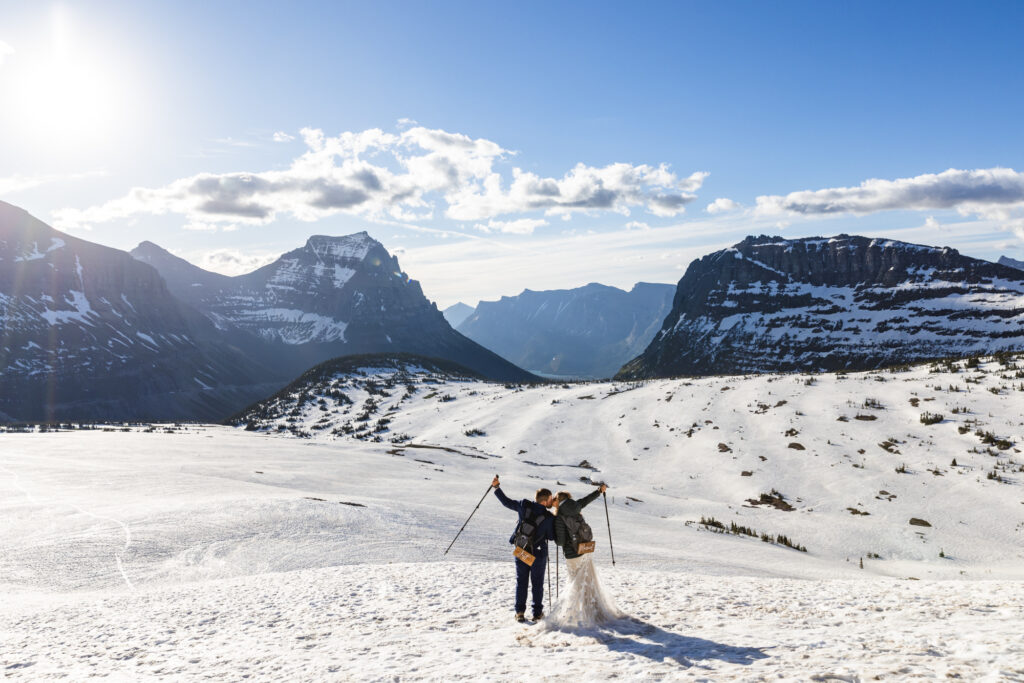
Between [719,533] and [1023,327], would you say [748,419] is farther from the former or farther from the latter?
[1023,327]

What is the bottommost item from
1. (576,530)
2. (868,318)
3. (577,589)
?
(577,589)

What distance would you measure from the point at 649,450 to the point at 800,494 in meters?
10.1

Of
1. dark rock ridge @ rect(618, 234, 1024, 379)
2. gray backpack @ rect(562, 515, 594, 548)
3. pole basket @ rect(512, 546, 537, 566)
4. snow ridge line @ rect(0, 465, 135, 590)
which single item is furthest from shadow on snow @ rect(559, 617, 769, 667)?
dark rock ridge @ rect(618, 234, 1024, 379)

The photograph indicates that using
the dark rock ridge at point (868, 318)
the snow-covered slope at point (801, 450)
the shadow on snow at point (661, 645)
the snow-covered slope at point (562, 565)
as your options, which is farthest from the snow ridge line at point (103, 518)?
the dark rock ridge at point (868, 318)

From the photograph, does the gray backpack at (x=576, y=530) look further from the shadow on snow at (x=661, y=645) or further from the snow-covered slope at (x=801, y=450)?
the snow-covered slope at (x=801, y=450)

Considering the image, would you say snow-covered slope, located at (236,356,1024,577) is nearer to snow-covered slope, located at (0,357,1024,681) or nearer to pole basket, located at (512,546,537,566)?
snow-covered slope, located at (0,357,1024,681)

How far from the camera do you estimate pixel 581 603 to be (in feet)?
28.7

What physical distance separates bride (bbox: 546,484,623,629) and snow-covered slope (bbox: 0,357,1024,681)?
343 millimetres

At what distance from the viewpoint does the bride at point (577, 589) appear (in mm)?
8695

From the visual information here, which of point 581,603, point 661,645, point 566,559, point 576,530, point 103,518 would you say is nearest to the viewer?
point 661,645

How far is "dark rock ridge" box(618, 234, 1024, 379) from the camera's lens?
123 m

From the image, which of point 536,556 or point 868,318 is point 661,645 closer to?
point 536,556

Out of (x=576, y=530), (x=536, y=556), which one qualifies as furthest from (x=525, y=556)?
(x=576, y=530)

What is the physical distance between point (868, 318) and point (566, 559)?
575ft
